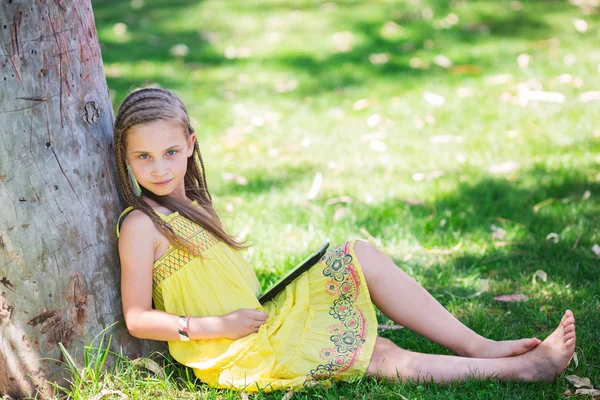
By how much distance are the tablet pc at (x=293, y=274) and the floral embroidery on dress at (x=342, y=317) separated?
0.21 ft

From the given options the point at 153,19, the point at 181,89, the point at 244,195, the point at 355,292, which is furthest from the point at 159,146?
the point at 153,19

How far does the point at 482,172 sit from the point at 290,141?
1665 millimetres

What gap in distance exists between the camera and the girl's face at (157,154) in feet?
8.83

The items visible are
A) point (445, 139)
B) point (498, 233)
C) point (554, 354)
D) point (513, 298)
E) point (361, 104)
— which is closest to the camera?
point (554, 354)

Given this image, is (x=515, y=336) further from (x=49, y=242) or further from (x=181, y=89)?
(x=181, y=89)

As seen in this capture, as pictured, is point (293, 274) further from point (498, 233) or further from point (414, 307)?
point (498, 233)

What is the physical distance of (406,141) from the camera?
5766 millimetres

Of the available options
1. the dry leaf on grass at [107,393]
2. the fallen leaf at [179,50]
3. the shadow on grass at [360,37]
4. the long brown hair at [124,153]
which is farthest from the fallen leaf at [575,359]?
the fallen leaf at [179,50]

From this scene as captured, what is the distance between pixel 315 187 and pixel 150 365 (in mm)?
2322

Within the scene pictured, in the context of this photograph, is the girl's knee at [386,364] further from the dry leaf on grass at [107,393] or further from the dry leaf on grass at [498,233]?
the dry leaf on grass at [498,233]

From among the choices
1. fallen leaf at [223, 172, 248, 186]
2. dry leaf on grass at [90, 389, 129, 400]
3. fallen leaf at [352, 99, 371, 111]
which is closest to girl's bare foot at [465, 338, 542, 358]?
dry leaf on grass at [90, 389, 129, 400]

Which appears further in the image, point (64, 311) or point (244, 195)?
point (244, 195)

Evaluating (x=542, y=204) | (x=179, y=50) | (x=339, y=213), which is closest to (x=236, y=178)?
→ (x=339, y=213)

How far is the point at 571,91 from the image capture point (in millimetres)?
6453
